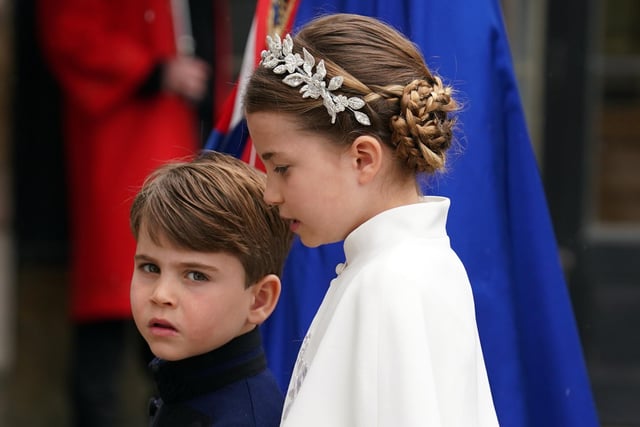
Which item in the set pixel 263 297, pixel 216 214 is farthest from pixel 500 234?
pixel 216 214

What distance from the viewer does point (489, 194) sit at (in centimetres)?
252

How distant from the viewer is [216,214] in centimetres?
221

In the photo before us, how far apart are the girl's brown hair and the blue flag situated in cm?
44

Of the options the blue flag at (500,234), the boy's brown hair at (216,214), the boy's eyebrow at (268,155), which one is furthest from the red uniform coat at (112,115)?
the boy's eyebrow at (268,155)

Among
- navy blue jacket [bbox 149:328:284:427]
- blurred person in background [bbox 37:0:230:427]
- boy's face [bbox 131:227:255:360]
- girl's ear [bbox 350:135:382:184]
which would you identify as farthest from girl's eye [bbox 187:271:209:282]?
blurred person in background [bbox 37:0:230:427]

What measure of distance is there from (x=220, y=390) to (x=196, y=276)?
20 cm

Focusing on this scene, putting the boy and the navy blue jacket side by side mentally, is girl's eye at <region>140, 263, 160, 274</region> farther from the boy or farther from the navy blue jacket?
the navy blue jacket

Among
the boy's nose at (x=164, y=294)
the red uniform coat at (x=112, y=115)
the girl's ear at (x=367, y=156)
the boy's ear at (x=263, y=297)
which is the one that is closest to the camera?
the girl's ear at (x=367, y=156)

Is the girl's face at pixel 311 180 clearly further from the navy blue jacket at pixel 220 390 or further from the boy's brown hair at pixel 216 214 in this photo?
the navy blue jacket at pixel 220 390

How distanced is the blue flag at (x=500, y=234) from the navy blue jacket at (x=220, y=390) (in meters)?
0.30

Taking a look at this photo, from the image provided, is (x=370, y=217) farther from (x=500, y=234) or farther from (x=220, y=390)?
(x=500, y=234)

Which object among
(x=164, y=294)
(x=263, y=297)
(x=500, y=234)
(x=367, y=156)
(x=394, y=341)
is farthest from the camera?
(x=500, y=234)

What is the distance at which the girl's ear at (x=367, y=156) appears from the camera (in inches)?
78.4

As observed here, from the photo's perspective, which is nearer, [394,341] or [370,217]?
[394,341]
